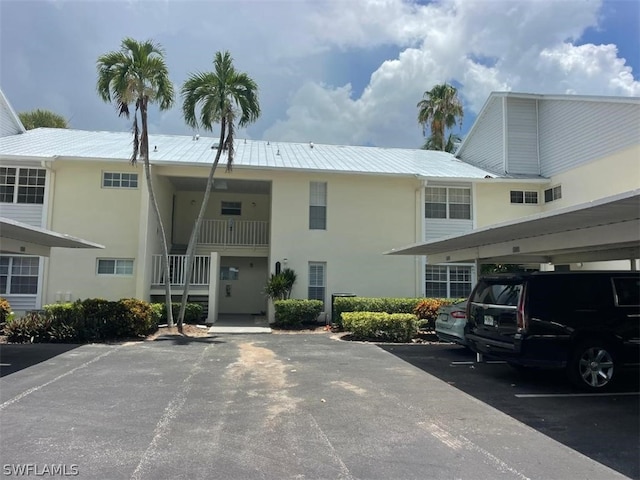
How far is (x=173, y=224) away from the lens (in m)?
21.0

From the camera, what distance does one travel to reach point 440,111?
32562mm

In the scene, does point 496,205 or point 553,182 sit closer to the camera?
point 553,182

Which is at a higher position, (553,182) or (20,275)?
(553,182)

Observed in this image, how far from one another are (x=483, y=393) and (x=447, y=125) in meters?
28.3

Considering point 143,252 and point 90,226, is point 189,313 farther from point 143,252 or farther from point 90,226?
point 90,226

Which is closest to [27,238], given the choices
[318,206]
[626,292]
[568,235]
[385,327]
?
[385,327]

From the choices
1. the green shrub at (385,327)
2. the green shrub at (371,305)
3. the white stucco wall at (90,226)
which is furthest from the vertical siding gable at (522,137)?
the white stucco wall at (90,226)

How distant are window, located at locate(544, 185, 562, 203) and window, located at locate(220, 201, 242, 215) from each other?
13525 mm

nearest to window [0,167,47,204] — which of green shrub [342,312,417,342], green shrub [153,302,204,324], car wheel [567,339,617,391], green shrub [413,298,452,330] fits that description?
green shrub [153,302,204,324]

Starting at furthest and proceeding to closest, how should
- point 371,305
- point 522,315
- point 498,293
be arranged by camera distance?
point 371,305 → point 498,293 → point 522,315

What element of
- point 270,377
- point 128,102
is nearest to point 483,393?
point 270,377

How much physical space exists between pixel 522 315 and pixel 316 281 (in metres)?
10.9

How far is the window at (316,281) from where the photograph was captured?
57.9ft

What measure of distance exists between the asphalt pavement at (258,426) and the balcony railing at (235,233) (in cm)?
1062
